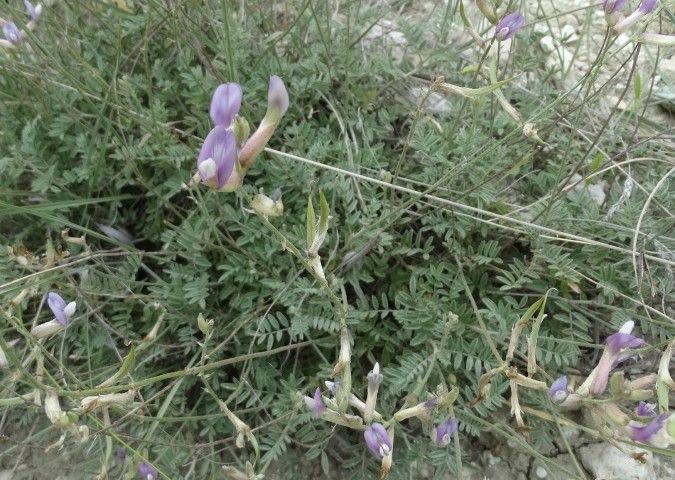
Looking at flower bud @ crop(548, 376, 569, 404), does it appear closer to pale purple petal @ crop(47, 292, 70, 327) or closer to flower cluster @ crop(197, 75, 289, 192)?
flower cluster @ crop(197, 75, 289, 192)

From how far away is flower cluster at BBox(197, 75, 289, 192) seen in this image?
90 cm

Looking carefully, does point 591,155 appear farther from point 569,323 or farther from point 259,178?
point 259,178

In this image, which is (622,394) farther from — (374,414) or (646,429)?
(374,414)

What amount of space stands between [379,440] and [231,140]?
572 mm

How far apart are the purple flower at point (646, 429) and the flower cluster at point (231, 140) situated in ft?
2.43

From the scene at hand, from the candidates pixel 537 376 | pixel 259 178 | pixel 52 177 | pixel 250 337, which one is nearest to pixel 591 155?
pixel 537 376

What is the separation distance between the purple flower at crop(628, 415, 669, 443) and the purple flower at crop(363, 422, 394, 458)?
0.39 metres

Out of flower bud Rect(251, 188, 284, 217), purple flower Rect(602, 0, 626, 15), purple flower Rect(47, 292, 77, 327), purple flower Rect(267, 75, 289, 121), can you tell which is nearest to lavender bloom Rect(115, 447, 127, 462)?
purple flower Rect(47, 292, 77, 327)

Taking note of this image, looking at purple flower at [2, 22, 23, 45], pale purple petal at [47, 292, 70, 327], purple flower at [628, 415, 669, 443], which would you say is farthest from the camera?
purple flower at [2, 22, 23, 45]

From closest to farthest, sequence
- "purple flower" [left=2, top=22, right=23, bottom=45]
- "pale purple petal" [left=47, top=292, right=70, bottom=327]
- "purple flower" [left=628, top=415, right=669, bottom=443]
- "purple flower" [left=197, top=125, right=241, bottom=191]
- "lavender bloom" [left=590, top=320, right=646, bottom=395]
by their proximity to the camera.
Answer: "purple flower" [left=197, top=125, right=241, bottom=191]
"purple flower" [left=628, top=415, right=669, bottom=443]
"lavender bloom" [left=590, top=320, right=646, bottom=395]
"pale purple petal" [left=47, top=292, right=70, bottom=327]
"purple flower" [left=2, top=22, right=23, bottom=45]

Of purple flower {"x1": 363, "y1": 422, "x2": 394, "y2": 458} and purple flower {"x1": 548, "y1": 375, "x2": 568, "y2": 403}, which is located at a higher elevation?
purple flower {"x1": 548, "y1": 375, "x2": 568, "y2": 403}

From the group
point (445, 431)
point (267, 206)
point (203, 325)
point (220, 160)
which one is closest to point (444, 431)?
point (445, 431)

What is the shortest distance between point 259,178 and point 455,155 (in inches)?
22.5

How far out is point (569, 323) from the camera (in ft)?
5.65
